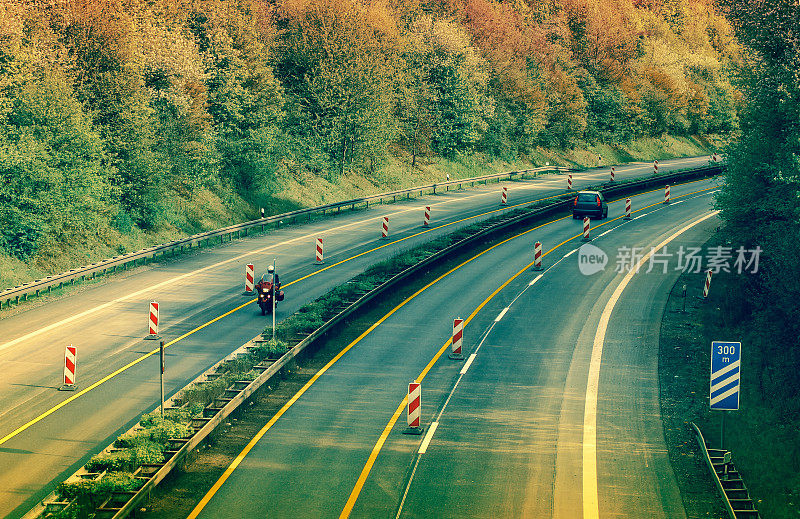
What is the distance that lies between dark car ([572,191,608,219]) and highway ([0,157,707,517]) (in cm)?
711

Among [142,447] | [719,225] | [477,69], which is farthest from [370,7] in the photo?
[142,447]

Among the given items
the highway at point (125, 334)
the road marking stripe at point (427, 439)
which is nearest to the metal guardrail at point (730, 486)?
the road marking stripe at point (427, 439)

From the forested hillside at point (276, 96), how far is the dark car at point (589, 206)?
13.4 meters

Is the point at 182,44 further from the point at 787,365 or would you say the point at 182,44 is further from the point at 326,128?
the point at 787,365

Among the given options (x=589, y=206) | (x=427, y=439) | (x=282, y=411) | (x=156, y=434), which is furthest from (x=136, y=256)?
(x=589, y=206)

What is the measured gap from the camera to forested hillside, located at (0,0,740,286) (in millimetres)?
36406

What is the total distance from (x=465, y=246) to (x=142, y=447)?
25.5 meters

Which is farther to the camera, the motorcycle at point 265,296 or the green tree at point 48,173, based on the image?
the green tree at point 48,173

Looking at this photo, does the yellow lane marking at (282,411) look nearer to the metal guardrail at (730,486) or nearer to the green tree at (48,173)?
the metal guardrail at (730,486)

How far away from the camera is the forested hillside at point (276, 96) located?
119 feet

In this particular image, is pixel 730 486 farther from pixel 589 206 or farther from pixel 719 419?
pixel 589 206

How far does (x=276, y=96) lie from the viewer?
5691 cm

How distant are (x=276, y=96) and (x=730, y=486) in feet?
154

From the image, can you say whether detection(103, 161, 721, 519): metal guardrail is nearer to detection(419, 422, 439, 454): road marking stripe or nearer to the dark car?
the dark car
